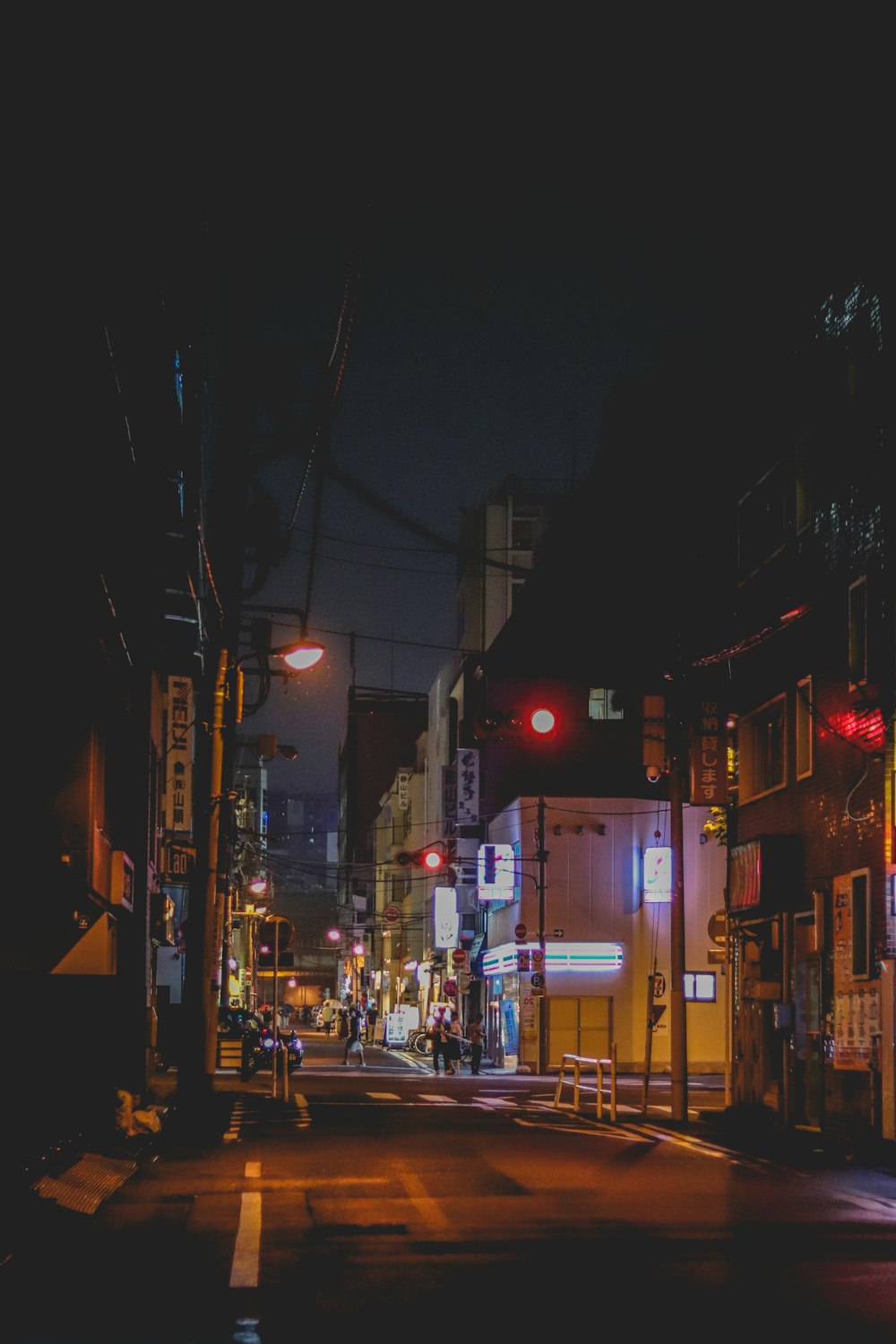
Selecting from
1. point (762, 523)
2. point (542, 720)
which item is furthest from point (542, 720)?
point (762, 523)

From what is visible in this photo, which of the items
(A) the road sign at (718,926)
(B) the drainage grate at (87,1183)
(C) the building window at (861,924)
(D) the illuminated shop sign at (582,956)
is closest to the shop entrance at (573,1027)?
(D) the illuminated shop sign at (582,956)

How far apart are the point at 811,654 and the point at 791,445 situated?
12.2 ft

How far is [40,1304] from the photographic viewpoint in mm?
9008

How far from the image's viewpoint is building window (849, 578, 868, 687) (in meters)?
20.4

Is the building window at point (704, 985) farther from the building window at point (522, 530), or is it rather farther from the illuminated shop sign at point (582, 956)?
the building window at point (522, 530)

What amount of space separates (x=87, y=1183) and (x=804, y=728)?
558 inches

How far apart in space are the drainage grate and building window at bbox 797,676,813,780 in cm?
1259

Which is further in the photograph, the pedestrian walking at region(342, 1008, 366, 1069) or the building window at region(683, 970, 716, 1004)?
the pedestrian walking at region(342, 1008, 366, 1069)

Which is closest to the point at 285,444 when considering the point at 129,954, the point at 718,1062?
the point at 129,954

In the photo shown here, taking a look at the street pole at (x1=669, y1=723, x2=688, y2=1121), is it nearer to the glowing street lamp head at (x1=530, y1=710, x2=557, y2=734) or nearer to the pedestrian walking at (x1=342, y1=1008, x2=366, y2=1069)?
the glowing street lamp head at (x1=530, y1=710, x2=557, y2=734)

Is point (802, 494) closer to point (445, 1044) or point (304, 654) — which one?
point (304, 654)

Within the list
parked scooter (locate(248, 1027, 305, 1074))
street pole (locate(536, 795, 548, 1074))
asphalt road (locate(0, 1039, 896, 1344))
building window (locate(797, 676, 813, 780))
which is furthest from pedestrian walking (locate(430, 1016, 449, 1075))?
asphalt road (locate(0, 1039, 896, 1344))

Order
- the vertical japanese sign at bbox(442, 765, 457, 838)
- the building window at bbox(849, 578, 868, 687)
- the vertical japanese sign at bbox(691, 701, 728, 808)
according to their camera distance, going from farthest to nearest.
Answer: the vertical japanese sign at bbox(442, 765, 457, 838) → the vertical japanese sign at bbox(691, 701, 728, 808) → the building window at bbox(849, 578, 868, 687)

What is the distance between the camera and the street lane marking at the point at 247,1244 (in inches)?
386
